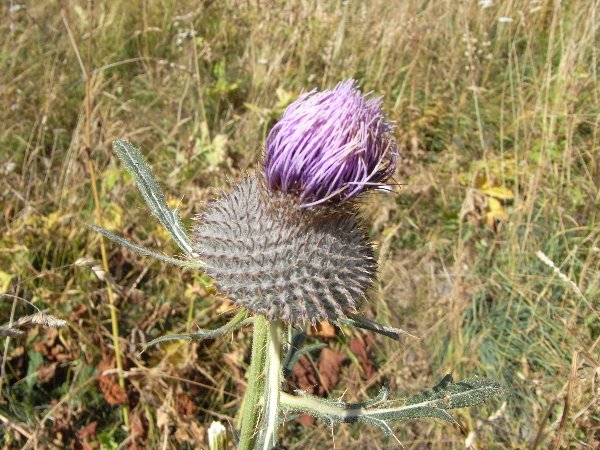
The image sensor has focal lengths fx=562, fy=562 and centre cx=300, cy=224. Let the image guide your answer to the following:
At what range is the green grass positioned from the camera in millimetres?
2480

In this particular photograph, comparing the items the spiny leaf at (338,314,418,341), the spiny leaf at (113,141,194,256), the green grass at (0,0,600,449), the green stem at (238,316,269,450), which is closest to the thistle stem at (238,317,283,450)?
the green stem at (238,316,269,450)

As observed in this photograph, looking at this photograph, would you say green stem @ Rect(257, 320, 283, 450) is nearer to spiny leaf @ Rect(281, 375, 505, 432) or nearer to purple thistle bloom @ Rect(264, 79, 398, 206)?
spiny leaf @ Rect(281, 375, 505, 432)

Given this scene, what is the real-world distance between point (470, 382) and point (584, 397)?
97cm

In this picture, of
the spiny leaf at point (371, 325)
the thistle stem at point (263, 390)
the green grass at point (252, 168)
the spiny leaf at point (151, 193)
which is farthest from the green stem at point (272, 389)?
the green grass at point (252, 168)

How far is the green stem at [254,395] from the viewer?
145 cm

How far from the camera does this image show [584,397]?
2.19 m

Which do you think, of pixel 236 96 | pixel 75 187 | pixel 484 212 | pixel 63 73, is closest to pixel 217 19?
pixel 236 96

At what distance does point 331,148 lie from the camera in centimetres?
145

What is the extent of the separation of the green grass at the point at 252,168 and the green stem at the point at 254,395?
1.95ft

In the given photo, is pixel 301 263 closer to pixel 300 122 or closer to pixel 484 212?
pixel 300 122

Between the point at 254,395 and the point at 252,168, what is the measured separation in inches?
80.5

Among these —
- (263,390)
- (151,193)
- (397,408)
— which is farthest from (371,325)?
(151,193)

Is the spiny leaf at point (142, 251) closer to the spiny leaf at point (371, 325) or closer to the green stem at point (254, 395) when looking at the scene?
the green stem at point (254, 395)

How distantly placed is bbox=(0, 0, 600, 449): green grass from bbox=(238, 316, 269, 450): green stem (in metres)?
0.59
